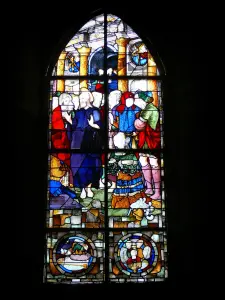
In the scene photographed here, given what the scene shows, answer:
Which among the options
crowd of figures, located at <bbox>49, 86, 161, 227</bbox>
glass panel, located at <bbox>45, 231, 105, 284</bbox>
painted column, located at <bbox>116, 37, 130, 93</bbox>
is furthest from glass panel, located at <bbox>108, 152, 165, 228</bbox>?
painted column, located at <bbox>116, 37, 130, 93</bbox>

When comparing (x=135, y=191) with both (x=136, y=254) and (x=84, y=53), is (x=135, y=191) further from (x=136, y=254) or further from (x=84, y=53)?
(x=84, y=53)

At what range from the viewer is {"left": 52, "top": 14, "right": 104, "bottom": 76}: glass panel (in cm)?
793

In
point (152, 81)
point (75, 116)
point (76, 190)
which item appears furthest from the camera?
point (152, 81)

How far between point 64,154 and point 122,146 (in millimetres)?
613

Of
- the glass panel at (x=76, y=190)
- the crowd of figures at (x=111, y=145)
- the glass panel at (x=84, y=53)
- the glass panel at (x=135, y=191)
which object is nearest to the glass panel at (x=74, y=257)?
the glass panel at (x=76, y=190)

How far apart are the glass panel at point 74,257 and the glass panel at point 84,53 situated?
1.82 m

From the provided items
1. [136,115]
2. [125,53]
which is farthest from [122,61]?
[136,115]

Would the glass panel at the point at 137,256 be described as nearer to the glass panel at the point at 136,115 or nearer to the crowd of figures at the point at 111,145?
the crowd of figures at the point at 111,145

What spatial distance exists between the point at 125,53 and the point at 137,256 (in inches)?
89.7

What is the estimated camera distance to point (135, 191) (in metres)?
7.44
